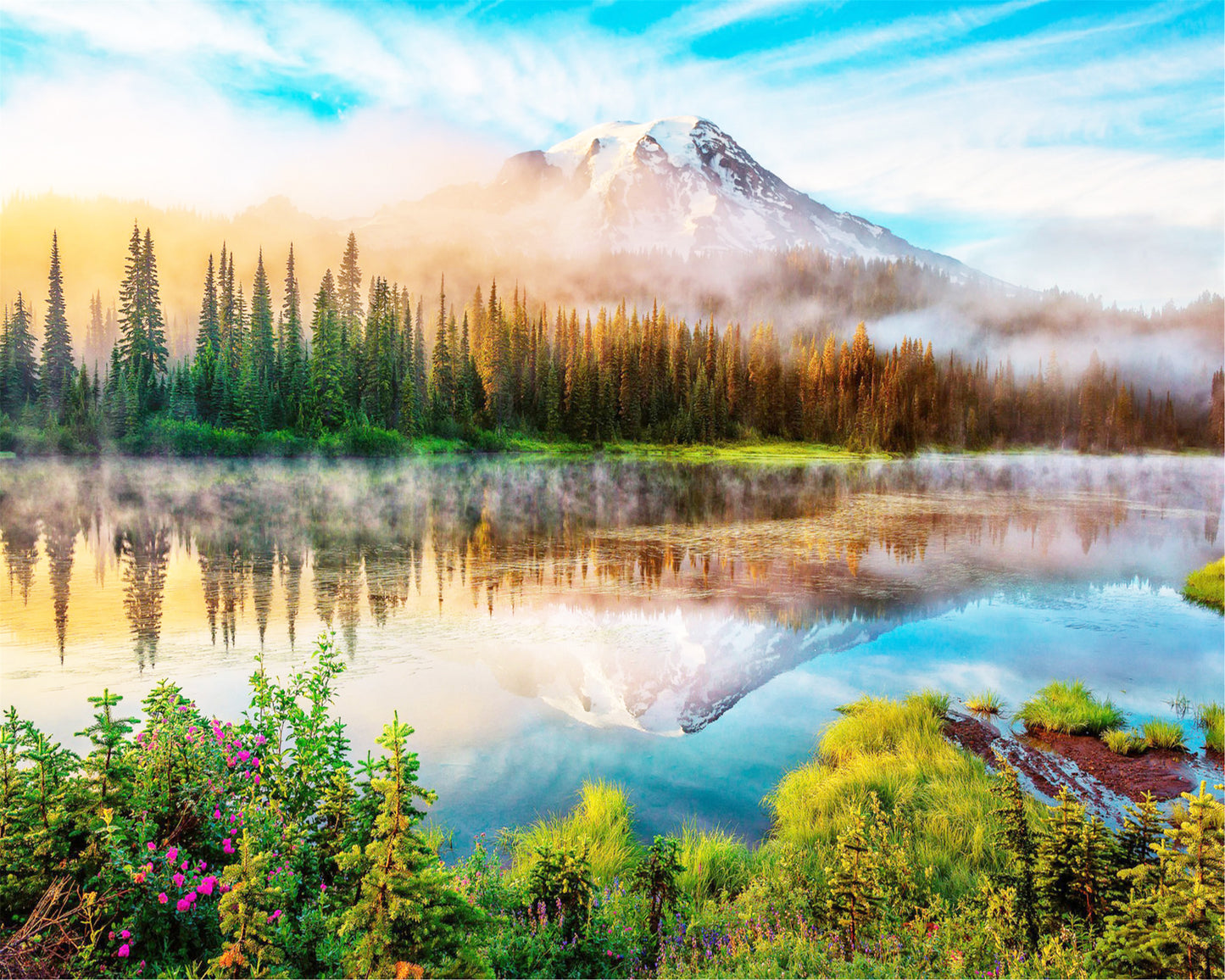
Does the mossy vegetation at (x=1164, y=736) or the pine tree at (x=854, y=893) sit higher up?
the pine tree at (x=854, y=893)

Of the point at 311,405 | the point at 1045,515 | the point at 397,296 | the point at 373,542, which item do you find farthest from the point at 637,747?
the point at 397,296

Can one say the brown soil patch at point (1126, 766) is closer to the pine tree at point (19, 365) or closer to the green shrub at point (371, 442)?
the green shrub at point (371, 442)

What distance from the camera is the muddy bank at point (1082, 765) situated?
367 inches

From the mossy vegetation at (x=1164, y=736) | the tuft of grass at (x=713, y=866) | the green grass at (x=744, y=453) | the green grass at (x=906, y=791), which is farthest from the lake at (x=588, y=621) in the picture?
the green grass at (x=744, y=453)

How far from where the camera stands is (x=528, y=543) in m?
26.9

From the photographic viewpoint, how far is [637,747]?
10.3m

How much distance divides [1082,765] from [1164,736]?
177 cm

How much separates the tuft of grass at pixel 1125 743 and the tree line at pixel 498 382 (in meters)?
74.4

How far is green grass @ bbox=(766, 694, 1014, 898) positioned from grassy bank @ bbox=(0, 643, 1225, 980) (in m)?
0.12

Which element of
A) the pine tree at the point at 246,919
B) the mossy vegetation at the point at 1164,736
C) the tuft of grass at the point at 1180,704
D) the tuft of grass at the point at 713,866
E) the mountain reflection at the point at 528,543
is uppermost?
the pine tree at the point at 246,919

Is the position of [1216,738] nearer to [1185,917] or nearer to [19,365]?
[1185,917]

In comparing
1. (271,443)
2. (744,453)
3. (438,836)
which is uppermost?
(271,443)

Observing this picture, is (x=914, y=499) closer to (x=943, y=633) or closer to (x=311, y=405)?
(x=943, y=633)

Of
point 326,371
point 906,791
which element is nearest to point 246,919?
point 906,791
